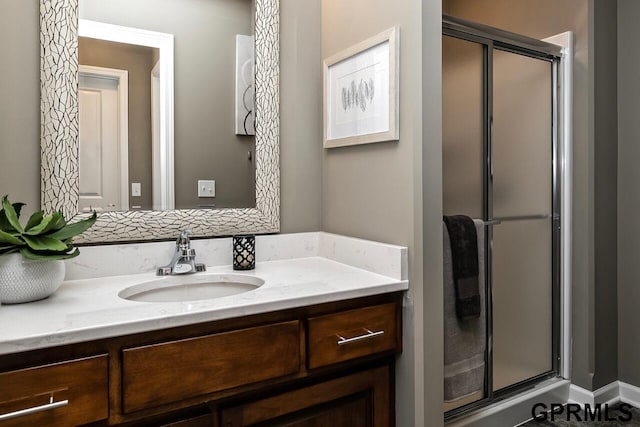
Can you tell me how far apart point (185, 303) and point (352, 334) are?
1.64ft

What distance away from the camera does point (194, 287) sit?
59.4 inches

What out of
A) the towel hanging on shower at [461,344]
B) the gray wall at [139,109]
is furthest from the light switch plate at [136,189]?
the towel hanging on shower at [461,344]

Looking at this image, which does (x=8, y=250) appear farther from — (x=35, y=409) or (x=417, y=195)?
(x=417, y=195)

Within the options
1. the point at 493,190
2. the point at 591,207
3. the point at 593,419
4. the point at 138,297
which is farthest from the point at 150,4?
the point at 593,419

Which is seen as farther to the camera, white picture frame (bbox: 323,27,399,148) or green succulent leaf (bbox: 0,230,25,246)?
→ white picture frame (bbox: 323,27,399,148)

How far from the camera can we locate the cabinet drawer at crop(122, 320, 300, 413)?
1.02 meters

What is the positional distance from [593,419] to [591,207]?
3.18 ft

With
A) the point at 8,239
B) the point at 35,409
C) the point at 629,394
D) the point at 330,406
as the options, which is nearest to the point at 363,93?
the point at 330,406

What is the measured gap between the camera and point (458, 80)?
1797 millimetres

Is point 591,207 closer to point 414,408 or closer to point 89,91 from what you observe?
point 414,408

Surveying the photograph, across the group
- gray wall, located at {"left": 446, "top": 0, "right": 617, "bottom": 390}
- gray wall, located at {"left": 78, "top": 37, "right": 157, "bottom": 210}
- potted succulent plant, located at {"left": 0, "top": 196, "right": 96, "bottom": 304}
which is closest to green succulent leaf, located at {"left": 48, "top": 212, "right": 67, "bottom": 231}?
potted succulent plant, located at {"left": 0, "top": 196, "right": 96, "bottom": 304}

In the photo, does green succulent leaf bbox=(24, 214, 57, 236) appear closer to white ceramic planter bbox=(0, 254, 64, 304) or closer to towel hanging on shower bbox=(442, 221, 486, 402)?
white ceramic planter bbox=(0, 254, 64, 304)

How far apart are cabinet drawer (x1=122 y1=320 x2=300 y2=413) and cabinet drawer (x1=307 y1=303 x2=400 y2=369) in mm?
65

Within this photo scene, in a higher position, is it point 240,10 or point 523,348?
point 240,10
